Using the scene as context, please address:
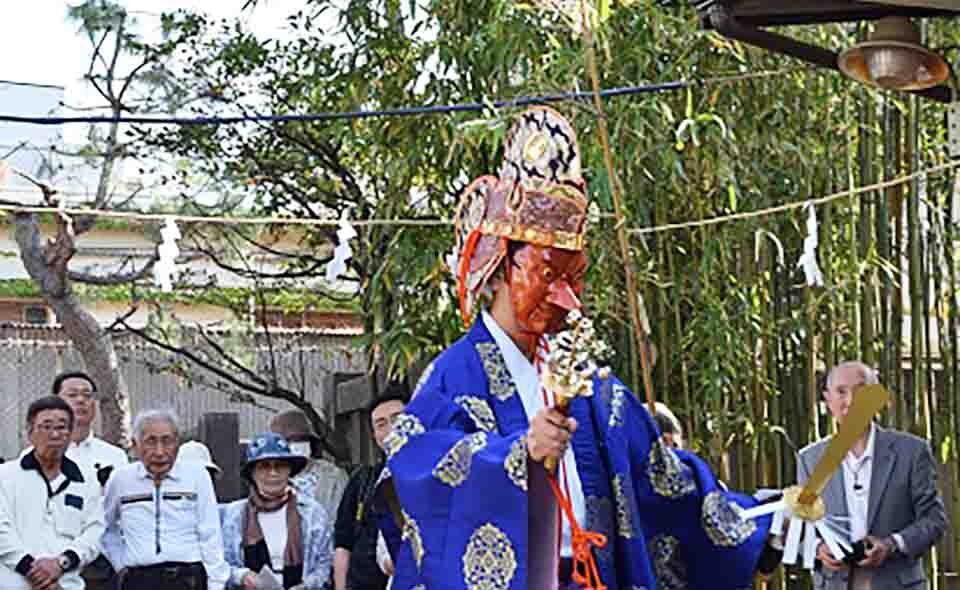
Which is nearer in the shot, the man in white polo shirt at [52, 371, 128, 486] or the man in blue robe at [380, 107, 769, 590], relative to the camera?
the man in blue robe at [380, 107, 769, 590]

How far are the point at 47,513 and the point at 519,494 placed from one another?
10.5 ft

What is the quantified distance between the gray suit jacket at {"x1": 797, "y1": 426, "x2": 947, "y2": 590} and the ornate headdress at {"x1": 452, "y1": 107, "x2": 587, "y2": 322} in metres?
2.46

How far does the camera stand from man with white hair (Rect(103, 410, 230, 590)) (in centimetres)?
689

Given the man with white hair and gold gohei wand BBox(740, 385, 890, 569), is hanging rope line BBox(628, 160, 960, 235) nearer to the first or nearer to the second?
the man with white hair

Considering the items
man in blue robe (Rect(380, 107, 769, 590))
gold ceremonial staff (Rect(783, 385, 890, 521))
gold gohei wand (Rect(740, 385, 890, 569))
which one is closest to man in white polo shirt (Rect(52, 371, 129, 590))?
man in blue robe (Rect(380, 107, 769, 590))

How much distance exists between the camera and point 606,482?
4.27m

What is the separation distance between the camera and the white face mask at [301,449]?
734 cm

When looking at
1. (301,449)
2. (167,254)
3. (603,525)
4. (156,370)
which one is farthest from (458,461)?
(156,370)

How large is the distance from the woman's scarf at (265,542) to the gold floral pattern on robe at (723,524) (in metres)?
2.95

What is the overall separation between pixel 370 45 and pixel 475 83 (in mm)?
787

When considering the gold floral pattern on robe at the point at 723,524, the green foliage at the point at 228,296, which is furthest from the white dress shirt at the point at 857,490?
the green foliage at the point at 228,296

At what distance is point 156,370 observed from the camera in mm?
10852

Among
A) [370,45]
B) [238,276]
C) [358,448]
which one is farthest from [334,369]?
[370,45]

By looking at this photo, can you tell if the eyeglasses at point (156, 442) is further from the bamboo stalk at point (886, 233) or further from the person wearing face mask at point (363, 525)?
the bamboo stalk at point (886, 233)
